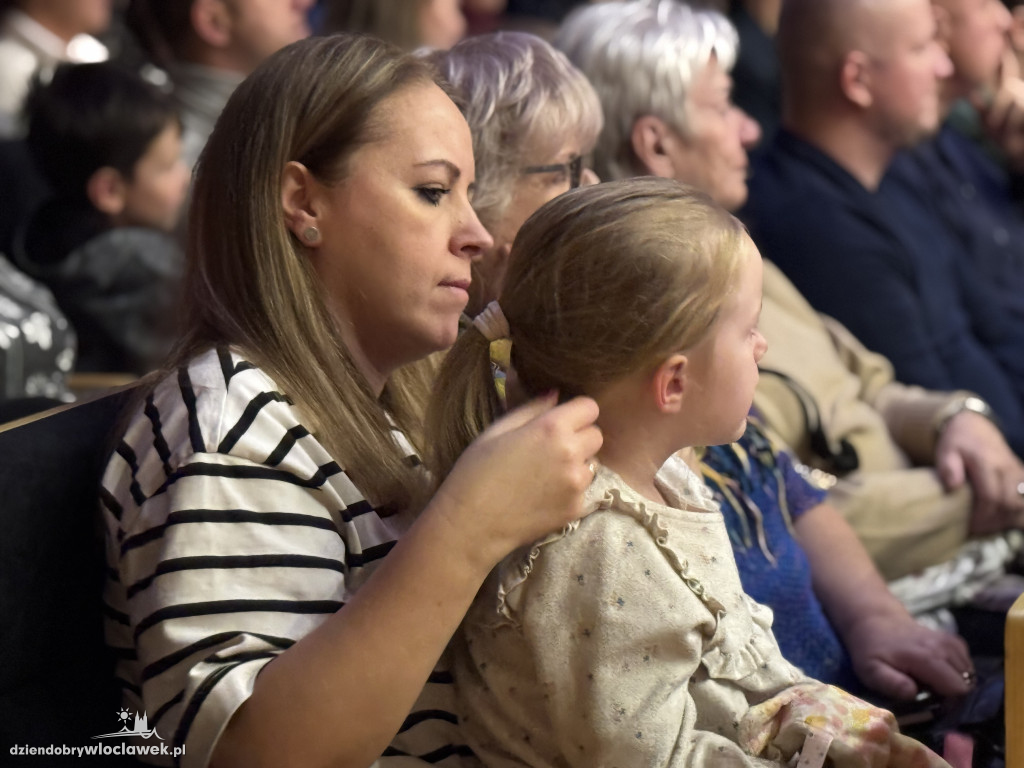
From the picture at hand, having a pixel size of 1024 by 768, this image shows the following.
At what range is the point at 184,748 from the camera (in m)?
0.94

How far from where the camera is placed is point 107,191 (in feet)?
8.59

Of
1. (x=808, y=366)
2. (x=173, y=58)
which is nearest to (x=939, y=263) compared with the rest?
(x=808, y=366)

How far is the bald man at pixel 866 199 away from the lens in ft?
7.95

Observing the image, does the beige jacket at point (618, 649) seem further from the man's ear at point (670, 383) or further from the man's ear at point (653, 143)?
the man's ear at point (653, 143)

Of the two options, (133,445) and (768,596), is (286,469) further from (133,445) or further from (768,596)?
(768,596)

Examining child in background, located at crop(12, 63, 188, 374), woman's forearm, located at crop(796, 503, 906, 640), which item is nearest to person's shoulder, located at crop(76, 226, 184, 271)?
child in background, located at crop(12, 63, 188, 374)

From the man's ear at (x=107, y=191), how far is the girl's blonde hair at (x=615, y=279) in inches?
70.1

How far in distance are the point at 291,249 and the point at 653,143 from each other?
96 centimetres

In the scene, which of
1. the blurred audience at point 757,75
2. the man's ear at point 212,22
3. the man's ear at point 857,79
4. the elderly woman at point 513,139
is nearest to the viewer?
the elderly woman at point 513,139

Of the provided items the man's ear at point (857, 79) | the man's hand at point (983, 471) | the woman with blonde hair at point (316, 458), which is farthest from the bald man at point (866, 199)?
the woman with blonde hair at point (316, 458)

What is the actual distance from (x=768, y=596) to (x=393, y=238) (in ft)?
2.25

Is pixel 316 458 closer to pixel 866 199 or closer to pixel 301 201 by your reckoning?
pixel 301 201

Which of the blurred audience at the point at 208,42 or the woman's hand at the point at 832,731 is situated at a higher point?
the woman's hand at the point at 832,731

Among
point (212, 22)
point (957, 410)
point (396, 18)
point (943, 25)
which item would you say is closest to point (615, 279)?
point (957, 410)
